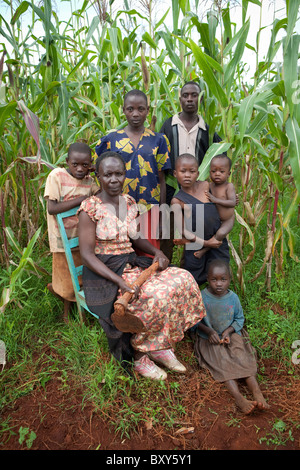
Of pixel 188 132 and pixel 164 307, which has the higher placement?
pixel 188 132

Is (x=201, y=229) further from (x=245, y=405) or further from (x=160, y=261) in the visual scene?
(x=245, y=405)

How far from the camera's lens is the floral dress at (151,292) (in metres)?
1.82

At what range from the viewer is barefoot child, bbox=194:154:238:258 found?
214 centimetres

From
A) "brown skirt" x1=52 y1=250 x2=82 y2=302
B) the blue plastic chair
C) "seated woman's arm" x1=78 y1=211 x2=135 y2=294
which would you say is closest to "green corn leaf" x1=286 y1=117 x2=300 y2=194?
"seated woman's arm" x1=78 y1=211 x2=135 y2=294

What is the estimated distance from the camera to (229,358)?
80.4 inches

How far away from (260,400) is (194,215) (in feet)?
3.83

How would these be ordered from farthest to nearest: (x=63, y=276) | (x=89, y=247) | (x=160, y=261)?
(x=63, y=276)
(x=160, y=261)
(x=89, y=247)

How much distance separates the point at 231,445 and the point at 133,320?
0.77 metres

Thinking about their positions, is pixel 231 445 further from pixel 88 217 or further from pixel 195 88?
pixel 195 88

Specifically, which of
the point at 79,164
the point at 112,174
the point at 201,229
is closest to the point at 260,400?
the point at 201,229

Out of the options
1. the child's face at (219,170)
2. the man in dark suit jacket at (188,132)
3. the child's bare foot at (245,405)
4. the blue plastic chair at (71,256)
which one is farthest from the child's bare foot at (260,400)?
the man in dark suit jacket at (188,132)

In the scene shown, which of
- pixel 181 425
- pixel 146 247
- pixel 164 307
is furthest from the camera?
pixel 146 247

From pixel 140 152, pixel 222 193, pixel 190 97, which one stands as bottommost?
pixel 222 193

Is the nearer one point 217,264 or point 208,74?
point 208,74
